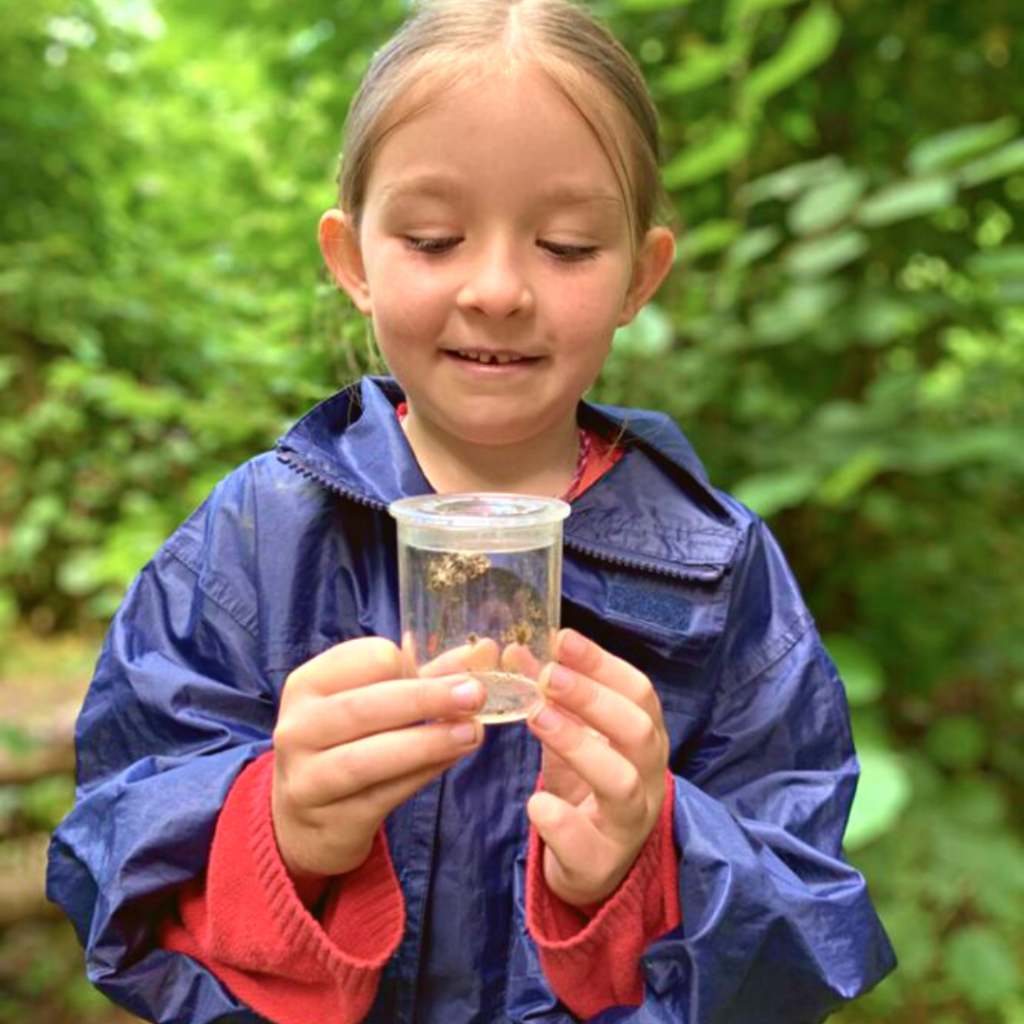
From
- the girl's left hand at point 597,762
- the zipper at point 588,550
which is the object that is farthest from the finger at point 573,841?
the zipper at point 588,550

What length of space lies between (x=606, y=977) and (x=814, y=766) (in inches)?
10.8

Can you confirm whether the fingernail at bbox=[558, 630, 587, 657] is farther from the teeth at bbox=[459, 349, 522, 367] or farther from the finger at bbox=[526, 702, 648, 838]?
the teeth at bbox=[459, 349, 522, 367]

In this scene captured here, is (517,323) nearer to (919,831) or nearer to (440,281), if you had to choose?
(440,281)

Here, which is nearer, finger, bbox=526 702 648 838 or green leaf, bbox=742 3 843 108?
finger, bbox=526 702 648 838

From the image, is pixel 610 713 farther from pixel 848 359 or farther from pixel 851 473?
pixel 848 359

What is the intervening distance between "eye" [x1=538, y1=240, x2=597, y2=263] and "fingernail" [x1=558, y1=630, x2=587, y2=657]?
1.07 ft

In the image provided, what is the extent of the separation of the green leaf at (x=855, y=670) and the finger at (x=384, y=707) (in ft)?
4.88

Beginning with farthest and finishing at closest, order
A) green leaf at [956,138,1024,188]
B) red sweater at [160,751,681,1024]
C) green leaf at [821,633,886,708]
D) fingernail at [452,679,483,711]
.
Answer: green leaf at [821,633,886,708] < green leaf at [956,138,1024,188] < red sweater at [160,751,681,1024] < fingernail at [452,679,483,711]

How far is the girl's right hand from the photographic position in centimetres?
75

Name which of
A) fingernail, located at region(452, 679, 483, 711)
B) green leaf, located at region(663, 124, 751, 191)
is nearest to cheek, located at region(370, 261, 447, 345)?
fingernail, located at region(452, 679, 483, 711)

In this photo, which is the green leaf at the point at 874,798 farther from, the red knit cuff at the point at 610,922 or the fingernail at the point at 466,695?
the fingernail at the point at 466,695

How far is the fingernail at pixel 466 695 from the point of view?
736 millimetres

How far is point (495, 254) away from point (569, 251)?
75 mm

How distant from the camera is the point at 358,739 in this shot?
77 centimetres
